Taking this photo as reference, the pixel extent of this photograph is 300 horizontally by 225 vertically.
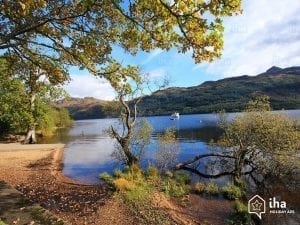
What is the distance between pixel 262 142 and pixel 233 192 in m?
6.50

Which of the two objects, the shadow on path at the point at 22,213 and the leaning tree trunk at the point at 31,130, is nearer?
the shadow on path at the point at 22,213

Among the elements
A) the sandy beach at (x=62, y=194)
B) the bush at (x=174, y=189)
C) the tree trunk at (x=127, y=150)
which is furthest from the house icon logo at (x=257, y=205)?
the tree trunk at (x=127, y=150)

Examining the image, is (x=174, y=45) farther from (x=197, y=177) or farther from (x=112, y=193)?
(x=197, y=177)

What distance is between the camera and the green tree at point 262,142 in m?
30.1

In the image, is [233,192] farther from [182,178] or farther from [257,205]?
[182,178]

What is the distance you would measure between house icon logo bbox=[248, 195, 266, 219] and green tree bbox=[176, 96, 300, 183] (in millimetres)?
5239

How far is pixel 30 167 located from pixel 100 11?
22.9 m

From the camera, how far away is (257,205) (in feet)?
78.0

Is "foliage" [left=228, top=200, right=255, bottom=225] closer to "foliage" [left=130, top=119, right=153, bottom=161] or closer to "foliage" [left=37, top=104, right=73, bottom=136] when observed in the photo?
"foliage" [left=130, top=119, right=153, bottom=161]

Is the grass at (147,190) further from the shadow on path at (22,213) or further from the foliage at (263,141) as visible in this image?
the foliage at (263,141)

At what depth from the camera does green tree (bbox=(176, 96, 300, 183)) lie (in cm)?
3014

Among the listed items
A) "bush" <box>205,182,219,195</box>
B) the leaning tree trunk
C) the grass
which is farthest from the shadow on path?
the leaning tree trunk

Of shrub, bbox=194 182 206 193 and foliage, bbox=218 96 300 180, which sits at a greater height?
foliage, bbox=218 96 300 180

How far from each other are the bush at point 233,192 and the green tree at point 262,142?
4.46 meters
